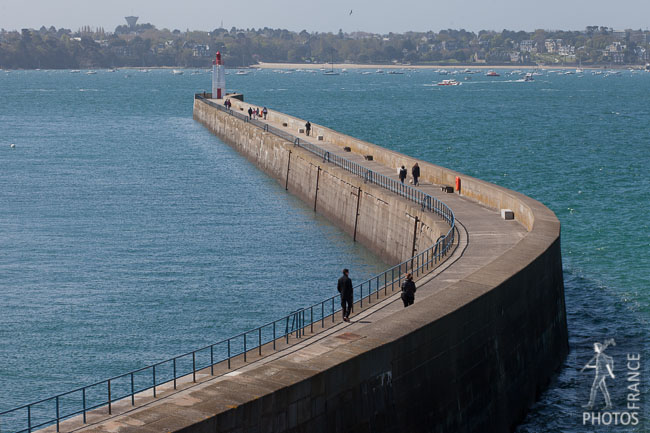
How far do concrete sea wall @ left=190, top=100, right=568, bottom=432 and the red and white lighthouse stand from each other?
299 ft

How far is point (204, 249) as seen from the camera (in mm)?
45625

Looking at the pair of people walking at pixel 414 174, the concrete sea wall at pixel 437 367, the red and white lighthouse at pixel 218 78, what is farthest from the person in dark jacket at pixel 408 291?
the red and white lighthouse at pixel 218 78

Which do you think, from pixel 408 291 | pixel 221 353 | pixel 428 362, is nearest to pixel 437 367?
pixel 428 362

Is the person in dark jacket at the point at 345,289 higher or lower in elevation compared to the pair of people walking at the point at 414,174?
higher

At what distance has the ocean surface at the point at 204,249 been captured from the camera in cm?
3066

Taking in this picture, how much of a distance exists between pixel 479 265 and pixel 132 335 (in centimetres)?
1105

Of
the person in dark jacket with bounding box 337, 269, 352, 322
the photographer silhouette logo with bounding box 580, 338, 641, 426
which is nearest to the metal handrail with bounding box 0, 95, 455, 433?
the person in dark jacket with bounding box 337, 269, 352, 322

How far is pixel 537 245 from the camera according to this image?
29.2 metres

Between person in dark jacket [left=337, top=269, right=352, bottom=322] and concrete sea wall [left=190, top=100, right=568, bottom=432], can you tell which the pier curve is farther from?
person in dark jacket [left=337, top=269, right=352, bottom=322]

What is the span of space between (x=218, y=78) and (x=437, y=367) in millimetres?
109722

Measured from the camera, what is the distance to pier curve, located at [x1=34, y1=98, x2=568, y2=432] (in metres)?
17.7

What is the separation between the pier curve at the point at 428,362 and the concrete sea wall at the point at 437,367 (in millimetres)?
26

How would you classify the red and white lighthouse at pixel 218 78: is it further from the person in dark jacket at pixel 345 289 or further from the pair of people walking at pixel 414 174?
the person in dark jacket at pixel 345 289

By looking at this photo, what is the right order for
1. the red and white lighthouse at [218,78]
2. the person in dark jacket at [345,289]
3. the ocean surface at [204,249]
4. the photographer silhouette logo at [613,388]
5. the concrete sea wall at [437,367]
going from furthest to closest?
the red and white lighthouse at [218,78] → the ocean surface at [204,249] → the photographer silhouette logo at [613,388] → the person in dark jacket at [345,289] → the concrete sea wall at [437,367]
